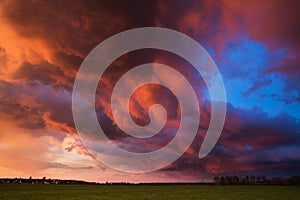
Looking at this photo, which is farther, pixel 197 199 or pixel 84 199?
pixel 197 199

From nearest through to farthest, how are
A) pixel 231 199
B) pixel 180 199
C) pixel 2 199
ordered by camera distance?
pixel 2 199
pixel 180 199
pixel 231 199

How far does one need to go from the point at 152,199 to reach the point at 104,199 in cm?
696

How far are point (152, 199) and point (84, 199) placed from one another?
32.5 feet

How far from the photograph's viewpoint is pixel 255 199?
5291 centimetres

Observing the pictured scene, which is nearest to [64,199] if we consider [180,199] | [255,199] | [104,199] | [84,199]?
[84,199]

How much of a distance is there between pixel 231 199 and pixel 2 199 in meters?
34.6

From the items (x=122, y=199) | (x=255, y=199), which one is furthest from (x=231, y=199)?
(x=122, y=199)

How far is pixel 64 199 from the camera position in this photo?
46375mm

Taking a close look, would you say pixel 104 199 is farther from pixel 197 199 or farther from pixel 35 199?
pixel 197 199

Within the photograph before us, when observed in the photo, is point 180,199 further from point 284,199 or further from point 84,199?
point 284,199

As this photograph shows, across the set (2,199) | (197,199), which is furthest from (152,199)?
(2,199)

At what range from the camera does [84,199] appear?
46094 mm

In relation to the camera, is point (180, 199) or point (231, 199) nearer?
point (180, 199)

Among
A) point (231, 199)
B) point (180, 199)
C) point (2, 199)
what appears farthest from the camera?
point (231, 199)
